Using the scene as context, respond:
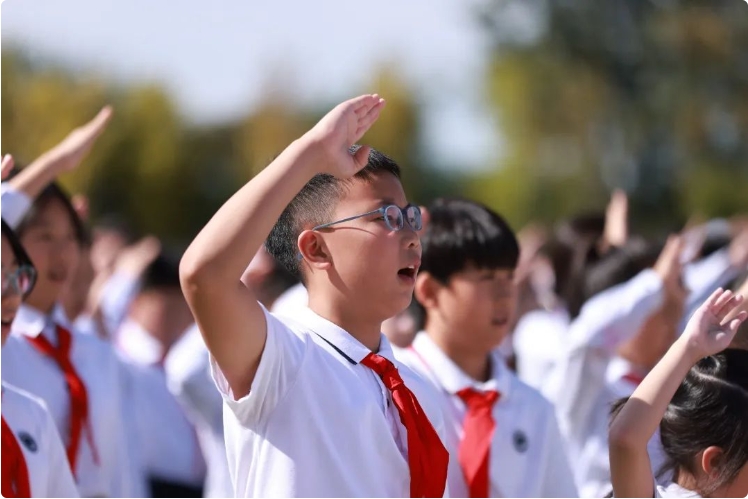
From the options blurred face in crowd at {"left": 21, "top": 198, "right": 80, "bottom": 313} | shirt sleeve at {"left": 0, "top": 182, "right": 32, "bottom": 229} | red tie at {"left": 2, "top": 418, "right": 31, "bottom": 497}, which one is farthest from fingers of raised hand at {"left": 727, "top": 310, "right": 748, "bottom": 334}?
blurred face in crowd at {"left": 21, "top": 198, "right": 80, "bottom": 313}

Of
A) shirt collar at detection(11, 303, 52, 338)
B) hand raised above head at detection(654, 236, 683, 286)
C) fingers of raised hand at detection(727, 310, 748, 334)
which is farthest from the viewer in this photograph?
hand raised above head at detection(654, 236, 683, 286)

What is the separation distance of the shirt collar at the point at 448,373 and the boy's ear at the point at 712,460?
109cm

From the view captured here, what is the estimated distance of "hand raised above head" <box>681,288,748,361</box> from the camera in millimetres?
2637

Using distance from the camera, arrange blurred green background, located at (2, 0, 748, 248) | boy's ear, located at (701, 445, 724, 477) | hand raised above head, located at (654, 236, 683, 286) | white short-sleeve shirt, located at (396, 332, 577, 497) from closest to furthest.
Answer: boy's ear, located at (701, 445, 724, 477) < white short-sleeve shirt, located at (396, 332, 577, 497) < hand raised above head, located at (654, 236, 683, 286) < blurred green background, located at (2, 0, 748, 248)

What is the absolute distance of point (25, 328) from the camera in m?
4.22

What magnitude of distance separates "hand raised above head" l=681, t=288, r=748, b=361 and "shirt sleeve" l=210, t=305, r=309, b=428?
878 millimetres

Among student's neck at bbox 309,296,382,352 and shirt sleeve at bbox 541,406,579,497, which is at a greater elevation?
student's neck at bbox 309,296,382,352

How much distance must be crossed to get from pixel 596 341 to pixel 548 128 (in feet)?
96.0

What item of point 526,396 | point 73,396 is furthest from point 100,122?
point 526,396

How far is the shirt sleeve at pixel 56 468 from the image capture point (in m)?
3.38

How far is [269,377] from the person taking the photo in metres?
2.37

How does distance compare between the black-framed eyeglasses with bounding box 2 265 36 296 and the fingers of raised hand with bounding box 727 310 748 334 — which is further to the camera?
the black-framed eyeglasses with bounding box 2 265 36 296

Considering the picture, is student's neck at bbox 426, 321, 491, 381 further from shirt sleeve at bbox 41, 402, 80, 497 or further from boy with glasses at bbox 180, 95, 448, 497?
shirt sleeve at bbox 41, 402, 80, 497

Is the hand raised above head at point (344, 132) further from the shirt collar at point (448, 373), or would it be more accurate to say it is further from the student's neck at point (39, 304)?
the student's neck at point (39, 304)
